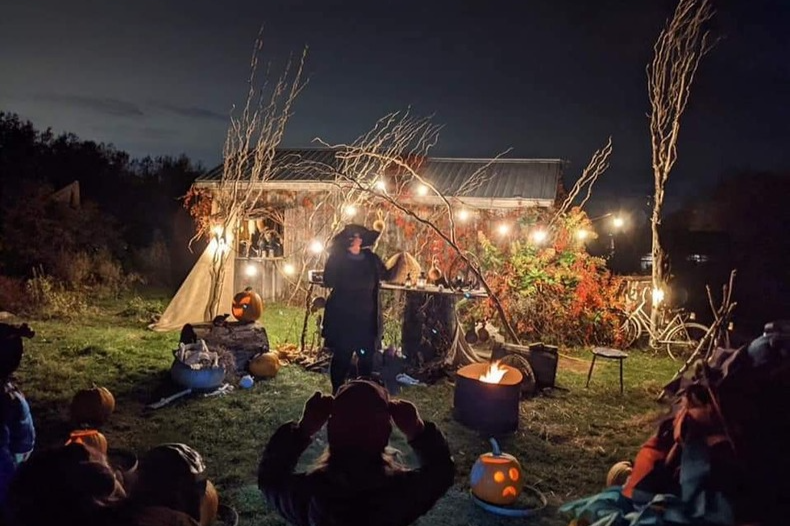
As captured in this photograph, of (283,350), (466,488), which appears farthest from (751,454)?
(283,350)

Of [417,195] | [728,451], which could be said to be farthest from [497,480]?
[417,195]

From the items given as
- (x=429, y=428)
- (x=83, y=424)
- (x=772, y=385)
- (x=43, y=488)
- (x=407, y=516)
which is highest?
(x=772, y=385)

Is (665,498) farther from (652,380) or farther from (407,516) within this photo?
(652,380)

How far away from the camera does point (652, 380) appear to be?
8.47 metres

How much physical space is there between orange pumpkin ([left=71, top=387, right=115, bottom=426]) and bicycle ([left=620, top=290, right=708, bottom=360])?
866 centimetres

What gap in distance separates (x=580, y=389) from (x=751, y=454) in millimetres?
6204

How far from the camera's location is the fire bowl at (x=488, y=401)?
19.6ft

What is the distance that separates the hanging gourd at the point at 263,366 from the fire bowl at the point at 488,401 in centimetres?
278

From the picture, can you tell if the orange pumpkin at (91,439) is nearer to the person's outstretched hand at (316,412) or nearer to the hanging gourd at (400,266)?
the person's outstretched hand at (316,412)

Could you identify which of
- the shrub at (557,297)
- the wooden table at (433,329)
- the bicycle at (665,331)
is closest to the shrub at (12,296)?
the wooden table at (433,329)

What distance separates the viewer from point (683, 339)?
10.8 m

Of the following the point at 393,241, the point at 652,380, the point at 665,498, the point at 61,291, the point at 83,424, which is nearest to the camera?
the point at 665,498

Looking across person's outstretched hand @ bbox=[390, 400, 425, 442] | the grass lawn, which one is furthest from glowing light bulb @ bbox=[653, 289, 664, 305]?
person's outstretched hand @ bbox=[390, 400, 425, 442]

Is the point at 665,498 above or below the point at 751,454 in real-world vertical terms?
below
